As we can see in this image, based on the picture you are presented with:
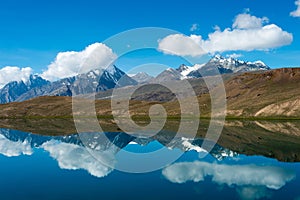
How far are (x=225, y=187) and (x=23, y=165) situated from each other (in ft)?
182

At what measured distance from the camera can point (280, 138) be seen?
435 ft

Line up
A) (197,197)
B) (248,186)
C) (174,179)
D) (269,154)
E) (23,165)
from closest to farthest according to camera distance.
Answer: (197,197)
(248,186)
(174,179)
(23,165)
(269,154)

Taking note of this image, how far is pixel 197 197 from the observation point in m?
56.1

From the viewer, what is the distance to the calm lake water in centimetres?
5869

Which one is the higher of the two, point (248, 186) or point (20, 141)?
point (20, 141)

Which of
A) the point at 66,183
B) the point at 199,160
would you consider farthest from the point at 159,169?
the point at 66,183

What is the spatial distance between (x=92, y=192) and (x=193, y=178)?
21933 millimetres

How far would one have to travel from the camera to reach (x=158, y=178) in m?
70.9

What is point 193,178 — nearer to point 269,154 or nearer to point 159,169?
point 159,169

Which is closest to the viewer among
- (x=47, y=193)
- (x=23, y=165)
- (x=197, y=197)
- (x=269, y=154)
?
(x=197, y=197)

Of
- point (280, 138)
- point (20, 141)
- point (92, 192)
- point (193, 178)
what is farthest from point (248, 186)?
point (20, 141)

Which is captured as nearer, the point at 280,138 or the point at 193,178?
the point at 193,178

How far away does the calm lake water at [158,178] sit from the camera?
193ft

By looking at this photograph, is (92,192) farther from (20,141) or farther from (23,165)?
(20,141)
